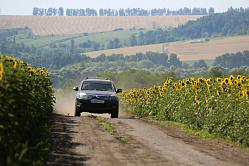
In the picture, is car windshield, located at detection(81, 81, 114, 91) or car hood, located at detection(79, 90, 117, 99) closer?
car hood, located at detection(79, 90, 117, 99)

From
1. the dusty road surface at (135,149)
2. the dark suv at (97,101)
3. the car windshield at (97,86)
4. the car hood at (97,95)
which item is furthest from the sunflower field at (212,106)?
the car hood at (97,95)

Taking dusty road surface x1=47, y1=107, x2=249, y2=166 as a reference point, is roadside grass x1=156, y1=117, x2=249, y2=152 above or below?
below

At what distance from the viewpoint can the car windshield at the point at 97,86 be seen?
19719mm

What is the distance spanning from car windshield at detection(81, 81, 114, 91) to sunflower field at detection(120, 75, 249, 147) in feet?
9.62

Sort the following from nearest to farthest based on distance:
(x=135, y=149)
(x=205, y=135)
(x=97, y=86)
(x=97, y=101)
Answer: (x=135, y=149), (x=205, y=135), (x=97, y=101), (x=97, y=86)

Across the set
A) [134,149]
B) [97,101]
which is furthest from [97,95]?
[134,149]

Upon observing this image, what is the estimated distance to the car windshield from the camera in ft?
64.7

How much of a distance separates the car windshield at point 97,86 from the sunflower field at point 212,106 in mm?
2933

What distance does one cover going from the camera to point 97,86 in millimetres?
19922

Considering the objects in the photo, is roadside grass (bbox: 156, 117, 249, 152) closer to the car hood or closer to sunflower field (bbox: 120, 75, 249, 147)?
sunflower field (bbox: 120, 75, 249, 147)

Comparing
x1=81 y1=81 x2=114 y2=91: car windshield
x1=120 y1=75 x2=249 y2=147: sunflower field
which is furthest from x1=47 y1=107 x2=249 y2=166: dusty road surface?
x1=81 y1=81 x2=114 y2=91: car windshield

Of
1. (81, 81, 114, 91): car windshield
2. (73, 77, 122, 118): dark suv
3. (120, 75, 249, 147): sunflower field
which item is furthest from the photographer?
(81, 81, 114, 91): car windshield

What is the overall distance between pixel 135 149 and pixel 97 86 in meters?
10.6

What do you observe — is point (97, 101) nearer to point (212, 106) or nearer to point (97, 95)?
point (97, 95)
